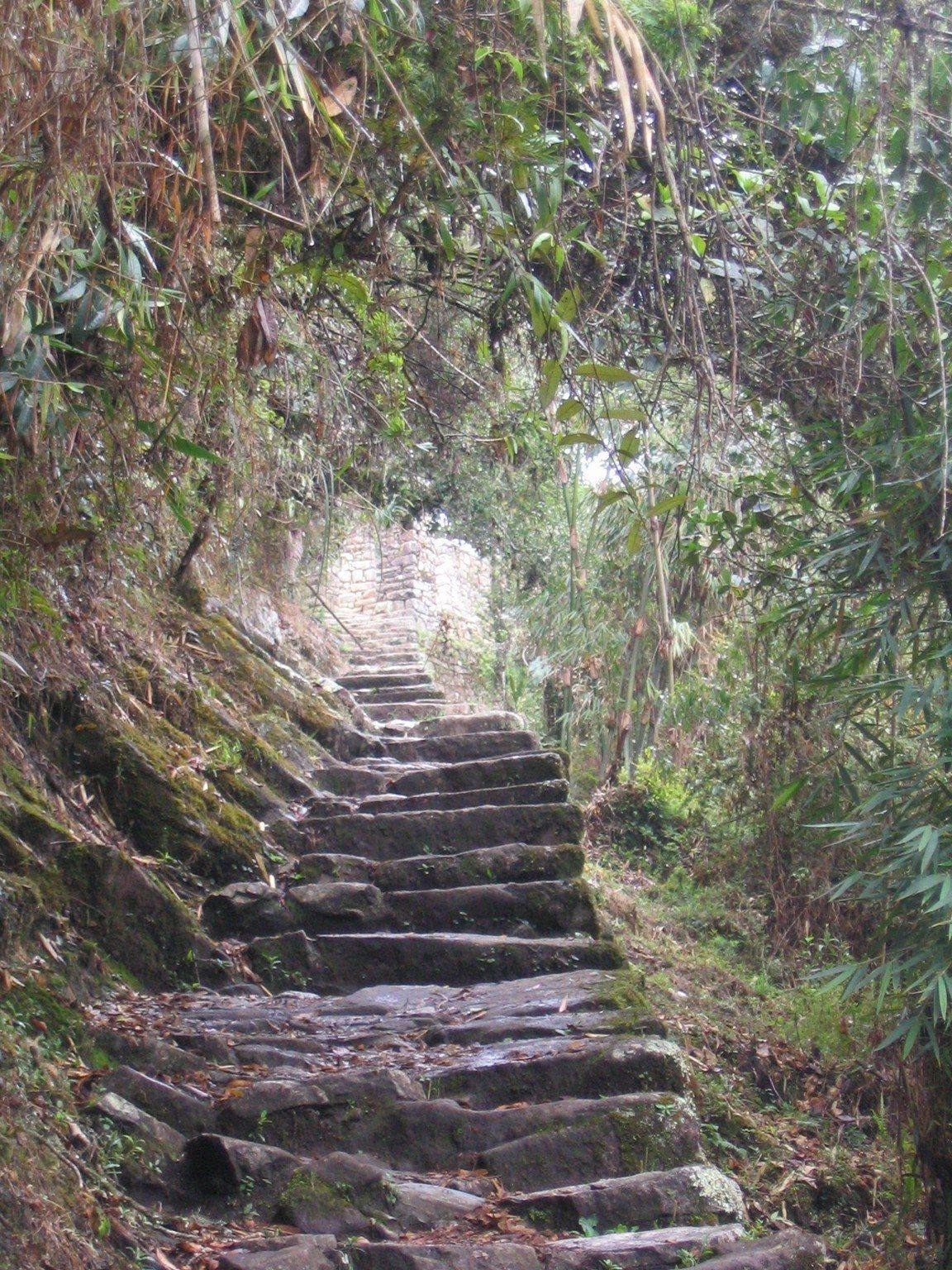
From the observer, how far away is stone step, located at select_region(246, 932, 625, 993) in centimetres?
462

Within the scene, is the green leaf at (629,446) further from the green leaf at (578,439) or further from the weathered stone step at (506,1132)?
the weathered stone step at (506,1132)

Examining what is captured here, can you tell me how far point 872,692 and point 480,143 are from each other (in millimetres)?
1747

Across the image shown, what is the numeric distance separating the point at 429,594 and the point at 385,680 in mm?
2953

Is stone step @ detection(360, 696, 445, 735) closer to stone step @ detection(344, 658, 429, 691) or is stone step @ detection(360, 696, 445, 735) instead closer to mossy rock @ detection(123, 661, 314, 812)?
stone step @ detection(344, 658, 429, 691)

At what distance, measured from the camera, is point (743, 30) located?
12.6 feet

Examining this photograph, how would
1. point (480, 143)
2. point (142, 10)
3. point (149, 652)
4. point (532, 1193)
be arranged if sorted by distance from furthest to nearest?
point (149, 652)
point (532, 1193)
point (480, 143)
point (142, 10)

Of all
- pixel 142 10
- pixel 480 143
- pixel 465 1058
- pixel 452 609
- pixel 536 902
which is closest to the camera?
pixel 142 10

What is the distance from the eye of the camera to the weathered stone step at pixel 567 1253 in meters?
2.62

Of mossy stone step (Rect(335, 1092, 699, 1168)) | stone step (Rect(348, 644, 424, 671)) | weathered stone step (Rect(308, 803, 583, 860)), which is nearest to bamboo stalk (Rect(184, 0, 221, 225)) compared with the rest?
mossy stone step (Rect(335, 1092, 699, 1168))

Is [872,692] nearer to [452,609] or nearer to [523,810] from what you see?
[523,810]

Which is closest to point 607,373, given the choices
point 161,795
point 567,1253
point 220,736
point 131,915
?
point 567,1253

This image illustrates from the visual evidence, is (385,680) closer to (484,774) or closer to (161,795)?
(484,774)

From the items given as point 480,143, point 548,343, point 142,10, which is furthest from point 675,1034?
point 142,10

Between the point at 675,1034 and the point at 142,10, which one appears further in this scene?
the point at 675,1034
